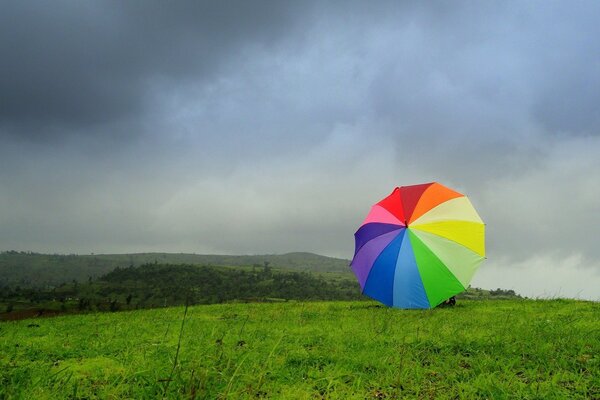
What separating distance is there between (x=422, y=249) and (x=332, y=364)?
10563 millimetres

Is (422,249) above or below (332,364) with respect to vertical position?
above

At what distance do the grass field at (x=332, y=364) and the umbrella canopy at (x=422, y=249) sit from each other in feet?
14.9

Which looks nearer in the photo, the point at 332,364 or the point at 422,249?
the point at 332,364

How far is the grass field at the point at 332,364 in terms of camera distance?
5.66 meters

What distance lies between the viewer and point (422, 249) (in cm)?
1683

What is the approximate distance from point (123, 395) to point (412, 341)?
585cm

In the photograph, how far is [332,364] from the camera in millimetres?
7281

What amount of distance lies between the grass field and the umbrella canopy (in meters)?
4.56

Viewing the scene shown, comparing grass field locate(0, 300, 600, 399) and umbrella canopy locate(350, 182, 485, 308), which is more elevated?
umbrella canopy locate(350, 182, 485, 308)

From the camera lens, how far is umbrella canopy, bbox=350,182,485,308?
54.9ft

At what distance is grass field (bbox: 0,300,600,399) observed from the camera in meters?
5.66

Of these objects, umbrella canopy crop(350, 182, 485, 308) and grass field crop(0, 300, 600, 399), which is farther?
umbrella canopy crop(350, 182, 485, 308)

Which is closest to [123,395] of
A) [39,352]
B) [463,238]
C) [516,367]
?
[39,352]

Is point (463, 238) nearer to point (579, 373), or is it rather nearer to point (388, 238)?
point (388, 238)
